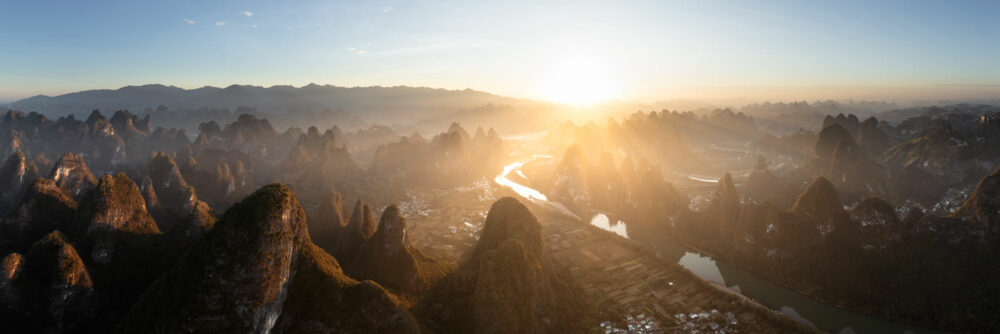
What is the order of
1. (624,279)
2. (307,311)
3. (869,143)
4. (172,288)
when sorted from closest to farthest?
Answer: (172,288), (307,311), (624,279), (869,143)

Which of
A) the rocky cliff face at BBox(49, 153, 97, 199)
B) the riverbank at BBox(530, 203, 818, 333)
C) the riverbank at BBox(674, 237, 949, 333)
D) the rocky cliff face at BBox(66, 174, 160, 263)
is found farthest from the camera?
the rocky cliff face at BBox(49, 153, 97, 199)

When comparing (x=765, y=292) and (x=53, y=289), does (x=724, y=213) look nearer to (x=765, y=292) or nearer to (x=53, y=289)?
(x=765, y=292)

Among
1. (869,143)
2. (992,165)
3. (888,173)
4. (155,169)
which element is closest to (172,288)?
(155,169)

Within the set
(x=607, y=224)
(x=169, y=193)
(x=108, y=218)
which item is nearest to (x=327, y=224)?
(x=108, y=218)

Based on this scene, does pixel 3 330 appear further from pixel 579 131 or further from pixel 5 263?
pixel 579 131

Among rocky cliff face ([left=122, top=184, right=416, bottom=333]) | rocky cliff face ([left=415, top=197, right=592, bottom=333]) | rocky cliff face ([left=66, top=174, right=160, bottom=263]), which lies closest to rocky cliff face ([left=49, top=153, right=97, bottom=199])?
rocky cliff face ([left=66, top=174, right=160, bottom=263])

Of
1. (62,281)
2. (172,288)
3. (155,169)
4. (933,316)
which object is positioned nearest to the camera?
(172,288)

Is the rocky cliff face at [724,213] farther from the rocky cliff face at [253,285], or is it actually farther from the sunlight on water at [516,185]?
the rocky cliff face at [253,285]

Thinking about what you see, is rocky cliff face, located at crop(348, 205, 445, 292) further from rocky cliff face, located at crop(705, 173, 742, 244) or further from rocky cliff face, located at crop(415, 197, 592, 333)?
rocky cliff face, located at crop(705, 173, 742, 244)
